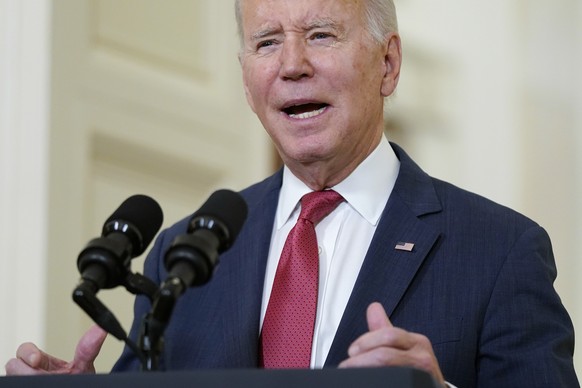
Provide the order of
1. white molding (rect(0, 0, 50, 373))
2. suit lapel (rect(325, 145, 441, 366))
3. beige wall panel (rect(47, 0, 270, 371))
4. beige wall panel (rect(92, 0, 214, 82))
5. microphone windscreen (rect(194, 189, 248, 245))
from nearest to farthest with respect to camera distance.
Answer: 1. microphone windscreen (rect(194, 189, 248, 245))
2. suit lapel (rect(325, 145, 441, 366))
3. white molding (rect(0, 0, 50, 373))
4. beige wall panel (rect(47, 0, 270, 371))
5. beige wall panel (rect(92, 0, 214, 82))

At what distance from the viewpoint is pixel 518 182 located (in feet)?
17.1

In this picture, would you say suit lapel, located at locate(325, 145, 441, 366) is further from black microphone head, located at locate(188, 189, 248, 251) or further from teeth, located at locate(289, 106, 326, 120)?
black microphone head, located at locate(188, 189, 248, 251)

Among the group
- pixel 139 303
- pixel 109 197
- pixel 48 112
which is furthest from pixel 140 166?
pixel 139 303

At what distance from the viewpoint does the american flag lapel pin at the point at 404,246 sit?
2.42 m

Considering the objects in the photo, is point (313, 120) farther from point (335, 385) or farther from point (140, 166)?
Result: point (140, 166)

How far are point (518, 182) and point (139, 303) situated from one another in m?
2.95

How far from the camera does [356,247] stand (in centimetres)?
250

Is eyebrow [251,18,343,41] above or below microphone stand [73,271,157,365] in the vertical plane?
above

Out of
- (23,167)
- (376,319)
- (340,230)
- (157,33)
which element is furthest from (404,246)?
(157,33)

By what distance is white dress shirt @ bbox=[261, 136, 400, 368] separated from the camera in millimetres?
2410

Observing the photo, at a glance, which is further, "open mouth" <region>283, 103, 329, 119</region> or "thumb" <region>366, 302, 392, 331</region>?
"open mouth" <region>283, 103, 329, 119</region>

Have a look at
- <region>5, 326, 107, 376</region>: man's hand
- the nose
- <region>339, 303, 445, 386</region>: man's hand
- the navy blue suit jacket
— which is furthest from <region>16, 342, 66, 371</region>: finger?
the nose

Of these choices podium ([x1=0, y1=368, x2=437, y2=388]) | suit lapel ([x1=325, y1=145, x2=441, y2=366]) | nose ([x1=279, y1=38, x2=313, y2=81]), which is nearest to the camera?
podium ([x1=0, y1=368, x2=437, y2=388])

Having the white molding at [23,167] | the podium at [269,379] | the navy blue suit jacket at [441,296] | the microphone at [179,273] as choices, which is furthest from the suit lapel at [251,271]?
the white molding at [23,167]
